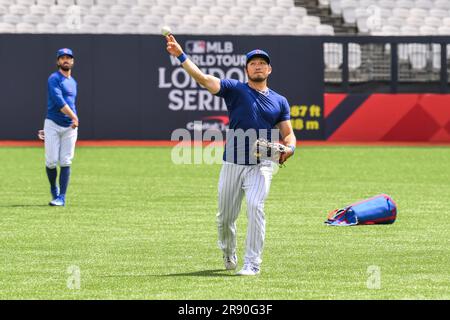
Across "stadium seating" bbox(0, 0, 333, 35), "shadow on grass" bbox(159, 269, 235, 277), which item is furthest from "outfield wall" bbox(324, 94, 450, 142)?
"shadow on grass" bbox(159, 269, 235, 277)

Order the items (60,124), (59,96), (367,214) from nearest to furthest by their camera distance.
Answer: (367,214) → (59,96) → (60,124)

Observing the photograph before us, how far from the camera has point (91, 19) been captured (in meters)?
33.6

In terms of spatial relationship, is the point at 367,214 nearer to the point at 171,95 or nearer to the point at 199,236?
the point at 199,236

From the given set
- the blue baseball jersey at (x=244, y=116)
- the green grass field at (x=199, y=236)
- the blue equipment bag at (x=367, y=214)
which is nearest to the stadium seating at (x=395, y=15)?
the green grass field at (x=199, y=236)

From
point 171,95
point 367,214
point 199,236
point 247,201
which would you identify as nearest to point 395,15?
point 171,95

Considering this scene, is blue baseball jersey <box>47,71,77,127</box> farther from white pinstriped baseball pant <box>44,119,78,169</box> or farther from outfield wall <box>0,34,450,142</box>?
outfield wall <box>0,34,450,142</box>

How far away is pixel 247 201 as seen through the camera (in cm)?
1068

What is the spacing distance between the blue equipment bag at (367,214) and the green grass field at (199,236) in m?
0.20

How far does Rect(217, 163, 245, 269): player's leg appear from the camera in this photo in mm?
10812

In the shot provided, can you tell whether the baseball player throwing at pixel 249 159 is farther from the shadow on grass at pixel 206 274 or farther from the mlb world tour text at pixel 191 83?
the mlb world tour text at pixel 191 83
